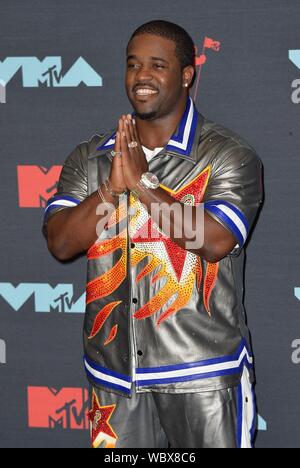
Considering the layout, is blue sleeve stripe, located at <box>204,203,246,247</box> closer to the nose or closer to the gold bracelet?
the gold bracelet

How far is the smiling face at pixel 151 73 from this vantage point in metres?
2.14

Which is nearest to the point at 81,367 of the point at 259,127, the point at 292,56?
the point at 259,127

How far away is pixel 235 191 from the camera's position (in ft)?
6.96

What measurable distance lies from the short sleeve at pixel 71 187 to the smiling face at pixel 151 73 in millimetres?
280

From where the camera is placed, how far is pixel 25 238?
2.96 m

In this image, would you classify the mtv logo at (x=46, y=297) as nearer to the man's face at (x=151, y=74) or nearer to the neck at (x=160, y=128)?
the neck at (x=160, y=128)

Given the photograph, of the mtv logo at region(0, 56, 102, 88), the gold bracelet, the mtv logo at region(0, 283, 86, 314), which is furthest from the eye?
the mtv logo at region(0, 283, 86, 314)

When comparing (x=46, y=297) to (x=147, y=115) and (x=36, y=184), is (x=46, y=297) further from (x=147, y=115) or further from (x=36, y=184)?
(x=147, y=115)

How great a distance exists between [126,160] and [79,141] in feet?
2.77

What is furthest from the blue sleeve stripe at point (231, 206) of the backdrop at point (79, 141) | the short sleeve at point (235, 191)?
the backdrop at point (79, 141)

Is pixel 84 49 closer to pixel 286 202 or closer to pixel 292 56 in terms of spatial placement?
pixel 292 56

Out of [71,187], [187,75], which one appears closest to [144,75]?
[187,75]

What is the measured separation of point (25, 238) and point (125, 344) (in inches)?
36.3

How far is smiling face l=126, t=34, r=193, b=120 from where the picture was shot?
2.14 meters
